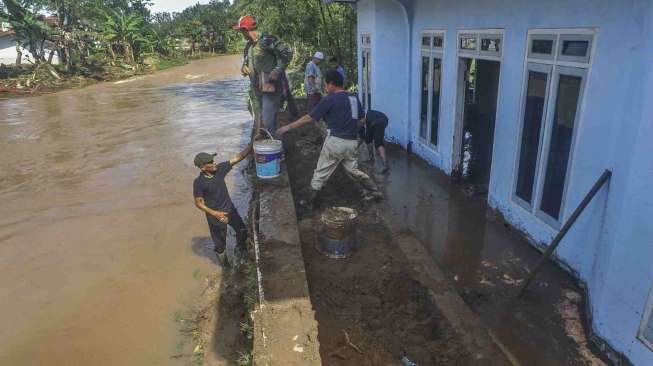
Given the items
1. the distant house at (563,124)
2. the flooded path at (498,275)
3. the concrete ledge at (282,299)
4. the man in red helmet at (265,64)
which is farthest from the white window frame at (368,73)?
the concrete ledge at (282,299)

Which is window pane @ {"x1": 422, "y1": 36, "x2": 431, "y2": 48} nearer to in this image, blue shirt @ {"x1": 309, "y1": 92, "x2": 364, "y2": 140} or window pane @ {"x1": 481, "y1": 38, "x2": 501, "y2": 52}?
window pane @ {"x1": 481, "y1": 38, "x2": 501, "y2": 52}

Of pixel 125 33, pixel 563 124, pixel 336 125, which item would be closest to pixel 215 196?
pixel 336 125

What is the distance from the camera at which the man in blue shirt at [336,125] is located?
5492mm

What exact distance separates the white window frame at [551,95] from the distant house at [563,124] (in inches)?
0.5

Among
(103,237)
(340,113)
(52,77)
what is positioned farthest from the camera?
(52,77)

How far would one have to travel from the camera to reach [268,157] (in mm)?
5906

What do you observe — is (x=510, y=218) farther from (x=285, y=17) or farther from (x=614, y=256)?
(x=285, y=17)

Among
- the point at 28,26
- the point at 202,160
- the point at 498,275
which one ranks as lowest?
the point at 498,275

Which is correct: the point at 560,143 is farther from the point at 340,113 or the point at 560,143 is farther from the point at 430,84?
the point at 430,84

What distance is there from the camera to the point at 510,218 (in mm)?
5613

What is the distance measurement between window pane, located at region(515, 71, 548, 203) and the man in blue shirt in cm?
203

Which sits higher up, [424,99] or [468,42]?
[468,42]

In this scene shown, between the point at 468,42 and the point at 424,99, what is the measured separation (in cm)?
194

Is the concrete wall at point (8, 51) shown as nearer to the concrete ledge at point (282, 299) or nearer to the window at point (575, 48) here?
the concrete ledge at point (282, 299)
